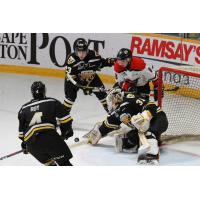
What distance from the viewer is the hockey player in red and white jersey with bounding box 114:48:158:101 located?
4066 mm

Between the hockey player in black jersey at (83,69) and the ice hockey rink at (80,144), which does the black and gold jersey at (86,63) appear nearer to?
the hockey player in black jersey at (83,69)

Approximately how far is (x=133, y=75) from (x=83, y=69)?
38cm

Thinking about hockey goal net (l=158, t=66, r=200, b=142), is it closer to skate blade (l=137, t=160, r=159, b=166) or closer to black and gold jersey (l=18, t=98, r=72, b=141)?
skate blade (l=137, t=160, r=159, b=166)

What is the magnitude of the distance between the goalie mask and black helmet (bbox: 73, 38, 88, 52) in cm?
36

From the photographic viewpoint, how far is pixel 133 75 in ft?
13.5

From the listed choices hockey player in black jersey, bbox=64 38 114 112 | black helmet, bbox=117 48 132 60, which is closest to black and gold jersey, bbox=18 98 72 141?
hockey player in black jersey, bbox=64 38 114 112

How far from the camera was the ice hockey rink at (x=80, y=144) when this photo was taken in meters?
3.83

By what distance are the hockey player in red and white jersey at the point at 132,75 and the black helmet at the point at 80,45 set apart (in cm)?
25

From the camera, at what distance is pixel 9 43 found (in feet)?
15.6

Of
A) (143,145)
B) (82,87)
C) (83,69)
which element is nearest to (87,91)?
(82,87)

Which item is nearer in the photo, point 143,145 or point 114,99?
point 143,145

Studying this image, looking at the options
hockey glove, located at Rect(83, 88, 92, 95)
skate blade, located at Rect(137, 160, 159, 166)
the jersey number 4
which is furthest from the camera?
hockey glove, located at Rect(83, 88, 92, 95)

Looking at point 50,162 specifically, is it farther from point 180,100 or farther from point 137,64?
point 180,100

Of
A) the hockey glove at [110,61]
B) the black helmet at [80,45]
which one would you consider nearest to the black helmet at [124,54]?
the hockey glove at [110,61]
